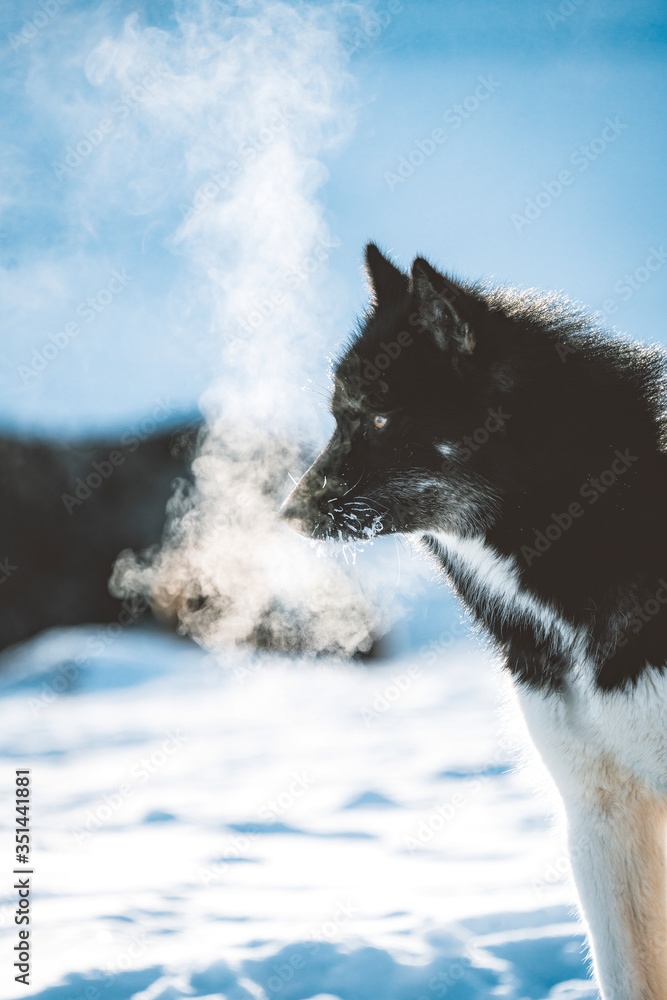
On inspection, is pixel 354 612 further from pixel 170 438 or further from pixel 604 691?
pixel 604 691

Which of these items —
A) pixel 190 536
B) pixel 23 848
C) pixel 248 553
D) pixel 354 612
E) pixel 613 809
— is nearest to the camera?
pixel 613 809

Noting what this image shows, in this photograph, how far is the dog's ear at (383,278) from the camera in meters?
2.90

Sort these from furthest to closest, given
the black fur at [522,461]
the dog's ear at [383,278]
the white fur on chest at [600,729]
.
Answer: the dog's ear at [383,278]
the black fur at [522,461]
the white fur on chest at [600,729]

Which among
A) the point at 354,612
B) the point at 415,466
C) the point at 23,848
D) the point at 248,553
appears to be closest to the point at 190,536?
the point at 248,553

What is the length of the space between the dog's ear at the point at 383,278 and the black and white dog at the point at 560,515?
0.25m

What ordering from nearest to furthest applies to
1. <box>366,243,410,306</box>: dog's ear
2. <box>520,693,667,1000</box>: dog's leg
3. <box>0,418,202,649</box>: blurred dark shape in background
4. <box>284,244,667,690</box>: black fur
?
<box>284,244,667,690</box>: black fur < <box>520,693,667,1000</box>: dog's leg < <box>366,243,410,306</box>: dog's ear < <box>0,418,202,649</box>: blurred dark shape in background

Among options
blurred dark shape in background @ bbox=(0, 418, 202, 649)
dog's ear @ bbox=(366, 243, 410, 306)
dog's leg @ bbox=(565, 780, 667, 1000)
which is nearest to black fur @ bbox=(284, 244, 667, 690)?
dog's ear @ bbox=(366, 243, 410, 306)

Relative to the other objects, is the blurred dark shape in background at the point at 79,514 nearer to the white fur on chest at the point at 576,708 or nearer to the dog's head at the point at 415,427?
the dog's head at the point at 415,427

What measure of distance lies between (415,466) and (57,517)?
323 inches

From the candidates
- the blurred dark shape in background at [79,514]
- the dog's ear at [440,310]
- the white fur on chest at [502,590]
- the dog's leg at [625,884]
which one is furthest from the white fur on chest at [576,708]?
the blurred dark shape in background at [79,514]

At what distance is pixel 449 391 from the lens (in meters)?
2.50

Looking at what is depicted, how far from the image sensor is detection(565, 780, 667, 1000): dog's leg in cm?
243

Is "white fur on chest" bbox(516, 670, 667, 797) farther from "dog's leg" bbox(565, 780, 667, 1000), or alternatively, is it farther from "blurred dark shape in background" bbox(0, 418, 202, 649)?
"blurred dark shape in background" bbox(0, 418, 202, 649)

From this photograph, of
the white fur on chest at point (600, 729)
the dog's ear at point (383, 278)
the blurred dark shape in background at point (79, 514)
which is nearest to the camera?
the white fur on chest at point (600, 729)
